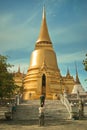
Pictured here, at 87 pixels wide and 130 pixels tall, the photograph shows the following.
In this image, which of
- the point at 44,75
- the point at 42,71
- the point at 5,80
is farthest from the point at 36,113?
the point at 42,71

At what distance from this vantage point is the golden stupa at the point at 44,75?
1508 inches

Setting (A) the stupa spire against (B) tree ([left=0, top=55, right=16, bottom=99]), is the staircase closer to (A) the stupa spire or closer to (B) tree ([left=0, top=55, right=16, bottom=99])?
(B) tree ([left=0, top=55, right=16, bottom=99])

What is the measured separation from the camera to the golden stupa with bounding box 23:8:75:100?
3831 centimetres

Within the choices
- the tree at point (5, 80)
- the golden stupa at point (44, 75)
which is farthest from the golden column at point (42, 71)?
the tree at point (5, 80)

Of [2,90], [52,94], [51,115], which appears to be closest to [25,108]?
[51,115]

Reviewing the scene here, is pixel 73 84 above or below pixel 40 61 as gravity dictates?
below

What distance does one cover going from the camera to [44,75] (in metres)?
39.9

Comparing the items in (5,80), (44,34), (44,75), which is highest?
(44,34)

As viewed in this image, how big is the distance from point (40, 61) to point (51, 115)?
869 inches

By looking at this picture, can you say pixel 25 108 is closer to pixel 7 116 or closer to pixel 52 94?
pixel 7 116

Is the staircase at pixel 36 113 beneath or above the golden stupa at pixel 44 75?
beneath

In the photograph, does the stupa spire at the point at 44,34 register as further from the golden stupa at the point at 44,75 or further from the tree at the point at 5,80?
the tree at the point at 5,80

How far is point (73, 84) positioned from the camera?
144 ft

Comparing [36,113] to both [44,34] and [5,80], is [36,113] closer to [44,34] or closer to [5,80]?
[5,80]
